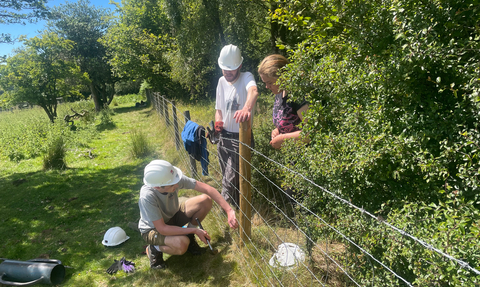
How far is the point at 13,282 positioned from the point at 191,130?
8.33 feet

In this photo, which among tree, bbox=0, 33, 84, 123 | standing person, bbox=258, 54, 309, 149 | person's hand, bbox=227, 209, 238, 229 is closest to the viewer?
standing person, bbox=258, 54, 309, 149

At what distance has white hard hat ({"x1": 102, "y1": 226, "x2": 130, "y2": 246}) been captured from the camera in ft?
11.6

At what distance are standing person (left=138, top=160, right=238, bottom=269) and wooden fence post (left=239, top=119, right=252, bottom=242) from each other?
11 centimetres

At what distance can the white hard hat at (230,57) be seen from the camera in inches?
116

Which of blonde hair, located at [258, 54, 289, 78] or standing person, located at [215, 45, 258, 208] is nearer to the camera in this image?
blonde hair, located at [258, 54, 289, 78]

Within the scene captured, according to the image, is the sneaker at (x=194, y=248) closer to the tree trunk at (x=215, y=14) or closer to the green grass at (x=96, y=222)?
the green grass at (x=96, y=222)

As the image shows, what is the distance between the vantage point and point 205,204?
127 inches

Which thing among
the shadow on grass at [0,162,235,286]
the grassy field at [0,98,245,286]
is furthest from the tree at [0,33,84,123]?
the shadow on grass at [0,162,235,286]

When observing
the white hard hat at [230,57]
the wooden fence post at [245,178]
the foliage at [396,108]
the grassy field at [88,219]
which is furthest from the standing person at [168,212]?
the foliage at [396,108]

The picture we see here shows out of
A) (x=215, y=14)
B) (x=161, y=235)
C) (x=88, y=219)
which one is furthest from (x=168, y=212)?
(x=215, y=14)

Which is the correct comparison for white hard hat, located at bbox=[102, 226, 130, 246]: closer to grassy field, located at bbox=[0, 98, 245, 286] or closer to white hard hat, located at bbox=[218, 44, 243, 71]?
grassy field, located at bbox=[0, 98, 245, 286]

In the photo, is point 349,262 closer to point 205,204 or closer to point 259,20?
point 205,204

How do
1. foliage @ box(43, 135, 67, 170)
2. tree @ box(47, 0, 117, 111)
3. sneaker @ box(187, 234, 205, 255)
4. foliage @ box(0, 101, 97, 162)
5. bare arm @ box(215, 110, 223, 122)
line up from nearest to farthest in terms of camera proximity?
1. sneaker @ box(187, 234, 205, 255)
2. bare arm @ box(215, 110, 223, 122)
3. foliage @ box(43, 135, 67, 170)
4. foliage @ box(0, 101, 97, 162)
5. tree @ box(47, 0, 117, 111)

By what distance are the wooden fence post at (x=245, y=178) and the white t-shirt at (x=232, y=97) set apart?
0.61m
